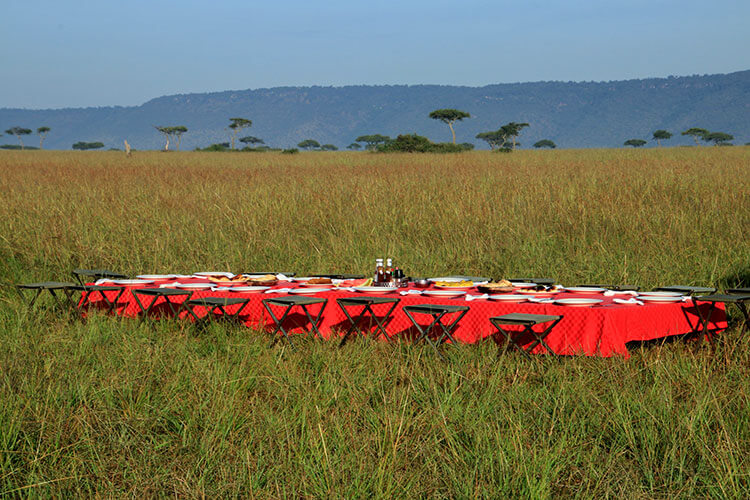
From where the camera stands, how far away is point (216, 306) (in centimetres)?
429

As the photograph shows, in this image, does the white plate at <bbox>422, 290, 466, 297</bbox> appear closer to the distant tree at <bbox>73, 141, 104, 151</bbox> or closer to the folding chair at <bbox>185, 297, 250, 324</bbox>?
the folding chair at <bbox>185, 297, 250, 324</bbox>

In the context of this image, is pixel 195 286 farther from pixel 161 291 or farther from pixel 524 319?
pixel 524 319

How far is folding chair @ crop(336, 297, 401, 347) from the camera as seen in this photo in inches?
149

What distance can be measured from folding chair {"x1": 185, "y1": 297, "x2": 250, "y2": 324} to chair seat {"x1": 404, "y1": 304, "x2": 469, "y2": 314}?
3.09ft

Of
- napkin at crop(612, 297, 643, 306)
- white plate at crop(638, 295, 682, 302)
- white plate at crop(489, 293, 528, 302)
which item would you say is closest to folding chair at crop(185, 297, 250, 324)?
white plate at crop(489, 293, 528, 302)

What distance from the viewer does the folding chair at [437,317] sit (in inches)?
139

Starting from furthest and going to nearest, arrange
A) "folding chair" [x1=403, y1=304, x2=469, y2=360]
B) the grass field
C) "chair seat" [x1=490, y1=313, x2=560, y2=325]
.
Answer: "folding chair" [x1=403, y1=304, x2=469, y2=360]
"chair seat" [x1=490, y1=313, x2=560, y2=325]
the grass field

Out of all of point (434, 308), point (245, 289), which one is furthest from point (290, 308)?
point (434, 308)

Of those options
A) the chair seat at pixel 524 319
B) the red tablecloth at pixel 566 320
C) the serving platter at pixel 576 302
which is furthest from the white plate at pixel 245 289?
the serving platter at pixel 576 302

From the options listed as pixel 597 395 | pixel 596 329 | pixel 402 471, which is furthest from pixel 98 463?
pixel 596 329

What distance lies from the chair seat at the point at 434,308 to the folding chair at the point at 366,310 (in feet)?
0.49

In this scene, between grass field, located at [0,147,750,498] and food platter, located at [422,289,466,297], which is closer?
grass field, located at [0,147,750,498]

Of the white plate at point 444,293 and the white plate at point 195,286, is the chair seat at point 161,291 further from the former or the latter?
the white plate at point 444,293

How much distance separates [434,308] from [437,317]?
0.13m
